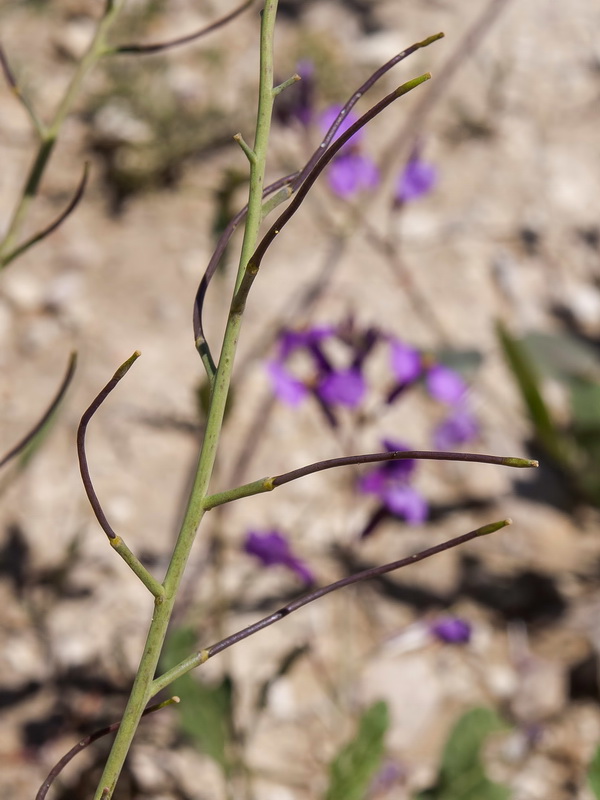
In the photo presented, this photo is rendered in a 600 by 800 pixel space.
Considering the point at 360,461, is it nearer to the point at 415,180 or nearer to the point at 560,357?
the point at 415,180

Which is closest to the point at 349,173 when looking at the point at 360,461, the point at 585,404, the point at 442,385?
the point at 442,385

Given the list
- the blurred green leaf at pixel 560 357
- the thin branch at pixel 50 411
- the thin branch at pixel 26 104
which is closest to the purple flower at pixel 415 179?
the blurred green leaf at pixel 560 357

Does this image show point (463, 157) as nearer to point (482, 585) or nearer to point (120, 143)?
point (120, 143)

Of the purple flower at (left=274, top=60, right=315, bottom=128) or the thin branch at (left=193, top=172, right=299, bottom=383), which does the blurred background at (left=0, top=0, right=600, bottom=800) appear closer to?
the purple flower at (left=274, top=60, right=315, bottom=128)

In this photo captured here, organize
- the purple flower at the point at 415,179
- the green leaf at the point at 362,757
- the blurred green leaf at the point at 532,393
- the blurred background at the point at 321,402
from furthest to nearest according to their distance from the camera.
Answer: the blurred green leaf at the point at 532,393, the purple flower at the point at 415,179, the blurred background at the point at 321,402, the green leaf at the point at 362,757

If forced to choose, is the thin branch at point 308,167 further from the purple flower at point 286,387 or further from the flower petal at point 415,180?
the flower petal at point 415,180

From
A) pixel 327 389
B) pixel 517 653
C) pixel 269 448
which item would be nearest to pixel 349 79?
pixel 269 448

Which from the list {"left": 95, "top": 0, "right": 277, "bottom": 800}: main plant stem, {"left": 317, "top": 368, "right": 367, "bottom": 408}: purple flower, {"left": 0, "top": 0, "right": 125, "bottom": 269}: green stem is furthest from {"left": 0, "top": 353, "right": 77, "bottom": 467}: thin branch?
{"left": 317, "top": 368, "right": 367, "bottom": 408}: purple flower

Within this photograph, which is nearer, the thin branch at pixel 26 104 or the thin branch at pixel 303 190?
the thin branch at pixel 303 190
